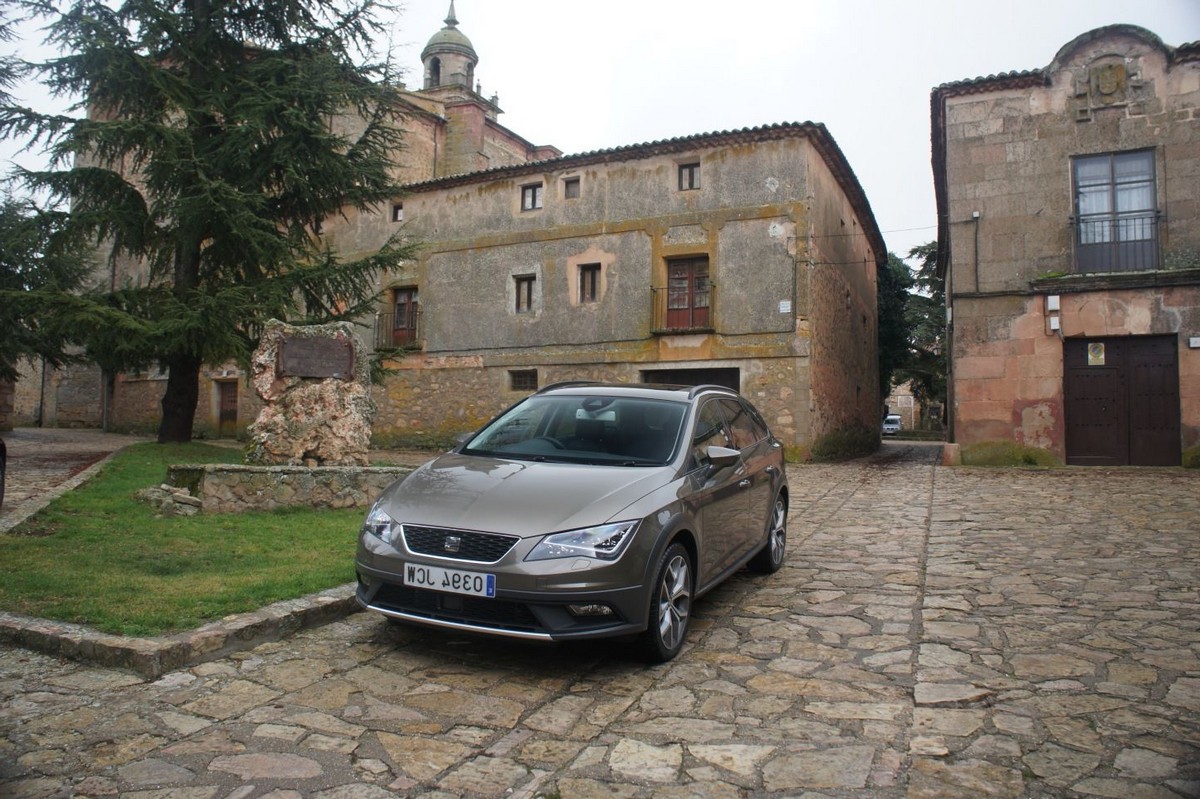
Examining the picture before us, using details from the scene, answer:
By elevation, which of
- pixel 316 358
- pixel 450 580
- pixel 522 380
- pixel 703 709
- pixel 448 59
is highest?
pixel 448 59

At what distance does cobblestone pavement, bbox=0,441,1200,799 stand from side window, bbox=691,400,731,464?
3.61ft

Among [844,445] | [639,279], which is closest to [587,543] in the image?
[639,279]

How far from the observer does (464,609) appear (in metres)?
4.03

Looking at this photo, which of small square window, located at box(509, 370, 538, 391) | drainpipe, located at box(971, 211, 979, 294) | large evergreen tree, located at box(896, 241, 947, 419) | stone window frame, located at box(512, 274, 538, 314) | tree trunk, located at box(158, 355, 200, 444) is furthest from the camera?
large evergreen tree, located at box(896, 241, 947, 419)

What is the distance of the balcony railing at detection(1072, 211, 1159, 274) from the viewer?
14953mm

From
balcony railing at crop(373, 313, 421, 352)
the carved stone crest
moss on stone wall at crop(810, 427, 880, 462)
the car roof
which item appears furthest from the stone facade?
the car roof

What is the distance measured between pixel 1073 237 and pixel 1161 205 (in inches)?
59.5

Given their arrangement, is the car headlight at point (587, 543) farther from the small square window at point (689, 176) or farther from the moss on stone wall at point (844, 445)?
the small square window at point (689, 176)

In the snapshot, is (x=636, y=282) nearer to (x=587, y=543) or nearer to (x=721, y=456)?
(x=721, y=456)

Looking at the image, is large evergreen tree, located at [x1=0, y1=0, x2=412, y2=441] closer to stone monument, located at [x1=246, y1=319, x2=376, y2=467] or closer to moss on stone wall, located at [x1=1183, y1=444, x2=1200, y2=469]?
stone monument, located at [x1=246, y1=319, x2=376, y2=467]

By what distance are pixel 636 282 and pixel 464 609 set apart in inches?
686

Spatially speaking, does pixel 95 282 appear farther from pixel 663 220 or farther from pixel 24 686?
pixel 24 686

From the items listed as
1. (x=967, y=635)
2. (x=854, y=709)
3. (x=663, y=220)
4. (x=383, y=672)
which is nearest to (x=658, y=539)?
(x=854, y=709)

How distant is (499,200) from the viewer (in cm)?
2316
